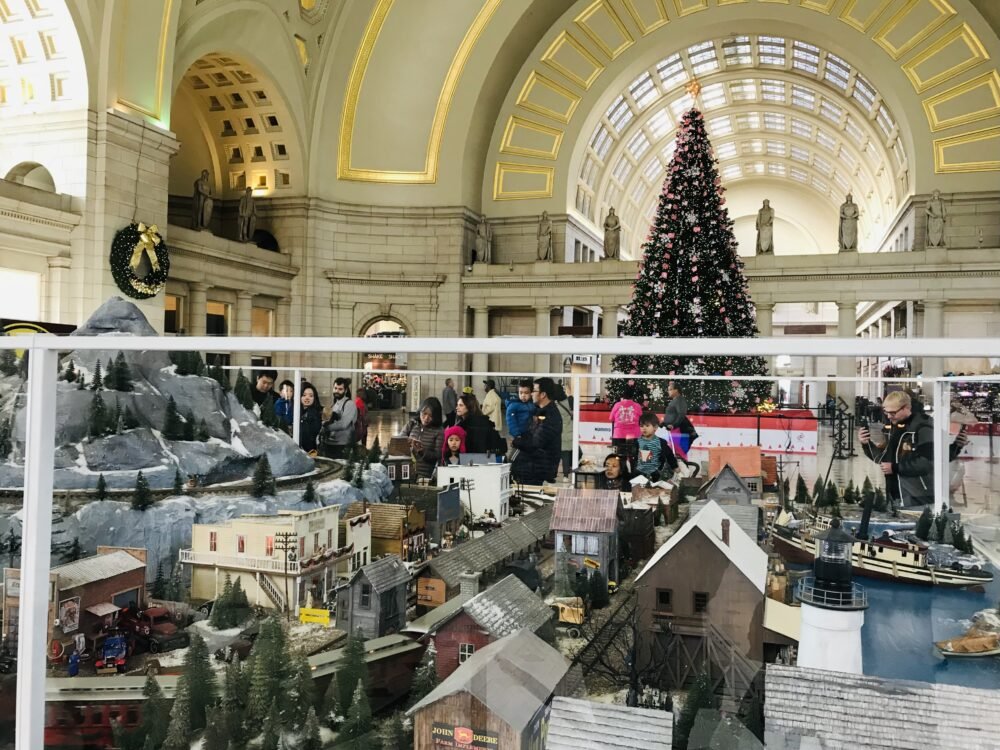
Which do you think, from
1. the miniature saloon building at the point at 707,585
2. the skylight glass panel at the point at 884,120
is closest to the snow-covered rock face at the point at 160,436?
the miniature saloon building at the point at 707,585

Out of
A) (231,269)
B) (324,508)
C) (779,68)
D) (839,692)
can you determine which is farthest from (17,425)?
(779,68)

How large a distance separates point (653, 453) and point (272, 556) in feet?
4.06

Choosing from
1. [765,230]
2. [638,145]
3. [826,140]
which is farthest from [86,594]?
[826,140]

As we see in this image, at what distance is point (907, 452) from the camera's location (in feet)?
6.28

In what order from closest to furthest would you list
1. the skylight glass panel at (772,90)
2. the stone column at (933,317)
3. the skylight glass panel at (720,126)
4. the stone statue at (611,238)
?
the stone column at (933,317) < the stone statue at (611,238) < the skylight glass panel at (772,90) < the skylight glass panel at (720,126)

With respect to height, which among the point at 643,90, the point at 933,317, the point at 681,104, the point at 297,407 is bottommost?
the point at 297,407

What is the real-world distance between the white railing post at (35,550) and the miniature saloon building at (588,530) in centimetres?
157

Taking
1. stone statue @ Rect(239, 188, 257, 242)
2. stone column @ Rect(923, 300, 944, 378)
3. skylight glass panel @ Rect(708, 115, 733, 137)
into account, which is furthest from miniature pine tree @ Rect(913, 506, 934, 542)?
skylight glass panel @ Rect(708, 115, 733, 137)

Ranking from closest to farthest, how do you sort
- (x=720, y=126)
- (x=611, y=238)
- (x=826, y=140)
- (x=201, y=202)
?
(x=201, y=202) < (x=611, y=238) < (x=826, y=140) < (x=720, y=126)

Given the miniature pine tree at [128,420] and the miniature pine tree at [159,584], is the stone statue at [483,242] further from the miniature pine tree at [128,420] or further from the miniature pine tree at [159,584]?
the miniature pine tree at [159,584]

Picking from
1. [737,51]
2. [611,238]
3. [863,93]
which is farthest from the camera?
[737,51]

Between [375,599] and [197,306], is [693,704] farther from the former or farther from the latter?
[197,306]

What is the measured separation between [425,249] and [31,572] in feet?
77.4

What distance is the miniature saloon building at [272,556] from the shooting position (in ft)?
7.65
